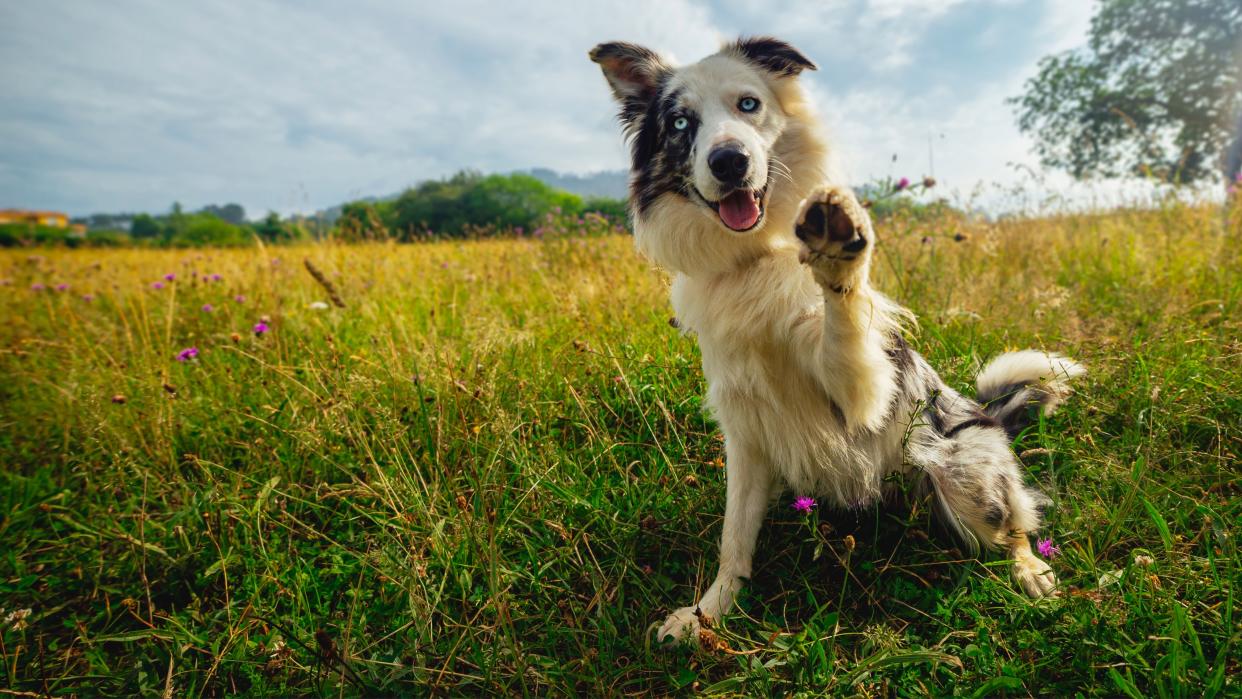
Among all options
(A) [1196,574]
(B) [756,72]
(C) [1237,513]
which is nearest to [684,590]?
(A) [1196,574]

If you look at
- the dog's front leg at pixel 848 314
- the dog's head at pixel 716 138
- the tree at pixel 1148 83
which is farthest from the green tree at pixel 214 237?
the tree at pixel 1148 83

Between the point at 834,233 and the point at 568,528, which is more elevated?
the point at 834,233

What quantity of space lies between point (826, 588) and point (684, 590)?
0.52 meters

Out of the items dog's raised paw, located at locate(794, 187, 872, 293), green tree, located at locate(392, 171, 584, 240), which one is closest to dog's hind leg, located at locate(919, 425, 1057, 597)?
dog's raised paw, located at locate(794, 187, 872, 293)

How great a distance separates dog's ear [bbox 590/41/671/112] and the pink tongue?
0.83m

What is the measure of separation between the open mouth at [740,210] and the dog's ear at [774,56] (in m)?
0.79

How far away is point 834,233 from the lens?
1429mm

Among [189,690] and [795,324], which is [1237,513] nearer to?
[795,324]

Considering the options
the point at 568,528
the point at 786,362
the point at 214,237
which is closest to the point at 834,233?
the point at 786,362

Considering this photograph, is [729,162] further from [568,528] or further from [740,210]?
[568,528]

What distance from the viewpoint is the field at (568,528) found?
1.57 metres

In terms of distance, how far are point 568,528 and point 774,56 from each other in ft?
7.43

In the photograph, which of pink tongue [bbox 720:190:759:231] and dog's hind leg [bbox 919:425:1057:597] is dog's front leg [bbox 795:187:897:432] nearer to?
dog's hind leg [bbox 919:425:1057:597]

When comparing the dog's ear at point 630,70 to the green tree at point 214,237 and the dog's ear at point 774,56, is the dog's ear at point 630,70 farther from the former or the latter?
the green tree at point 214,237
